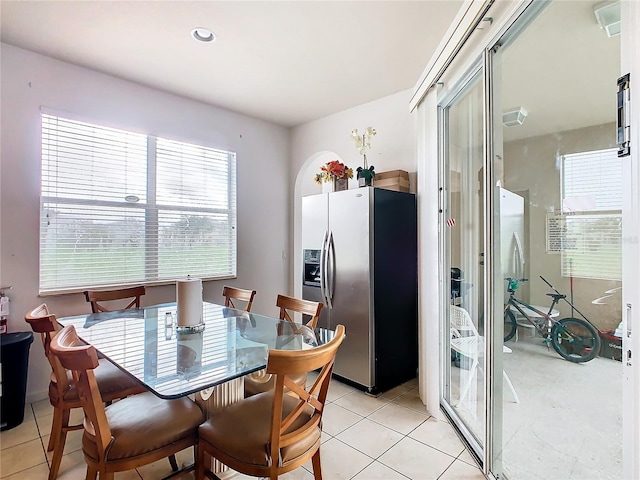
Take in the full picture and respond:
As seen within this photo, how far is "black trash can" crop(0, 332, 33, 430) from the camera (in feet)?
7.41

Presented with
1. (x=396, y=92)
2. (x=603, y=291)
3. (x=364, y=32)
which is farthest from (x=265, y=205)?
(x=603, y=291)

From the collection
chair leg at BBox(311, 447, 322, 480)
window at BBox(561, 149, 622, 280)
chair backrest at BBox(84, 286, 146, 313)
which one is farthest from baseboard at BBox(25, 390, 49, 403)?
window at BBox(561, 149, 622, 280)

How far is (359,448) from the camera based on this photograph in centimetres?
204

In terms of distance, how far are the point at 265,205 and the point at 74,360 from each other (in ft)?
10.3

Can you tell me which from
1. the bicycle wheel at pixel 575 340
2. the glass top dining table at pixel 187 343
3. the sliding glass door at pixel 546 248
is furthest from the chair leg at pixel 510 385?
the glass top dining table at pixel 187 343

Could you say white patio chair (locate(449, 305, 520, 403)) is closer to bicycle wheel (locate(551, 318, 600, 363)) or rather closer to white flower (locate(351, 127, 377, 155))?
bicycle wheel (locate(551, 318, 600, 363))

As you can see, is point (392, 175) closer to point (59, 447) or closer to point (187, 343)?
point (187, 343)

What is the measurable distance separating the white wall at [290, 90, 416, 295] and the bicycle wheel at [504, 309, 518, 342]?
1678 millimetres

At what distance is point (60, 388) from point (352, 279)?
207cm

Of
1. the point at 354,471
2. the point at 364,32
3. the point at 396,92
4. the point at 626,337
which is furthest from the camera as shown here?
the point at 396,92

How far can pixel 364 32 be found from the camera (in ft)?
7.77

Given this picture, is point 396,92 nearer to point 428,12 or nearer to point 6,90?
point 428,12

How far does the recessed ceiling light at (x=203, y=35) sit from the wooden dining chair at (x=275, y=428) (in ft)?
7.48

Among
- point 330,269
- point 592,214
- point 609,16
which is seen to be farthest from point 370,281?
point 609,16
